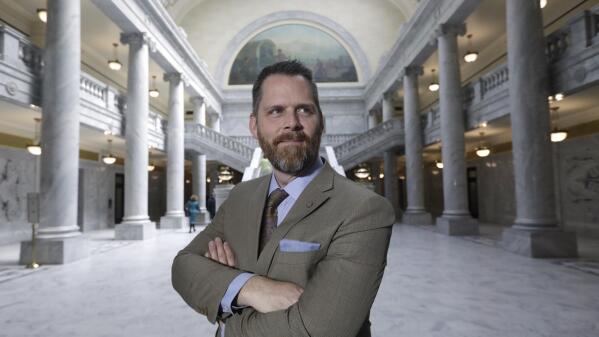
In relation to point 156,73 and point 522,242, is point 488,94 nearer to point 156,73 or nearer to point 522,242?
point 522,242

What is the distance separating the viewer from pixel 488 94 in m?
12.0

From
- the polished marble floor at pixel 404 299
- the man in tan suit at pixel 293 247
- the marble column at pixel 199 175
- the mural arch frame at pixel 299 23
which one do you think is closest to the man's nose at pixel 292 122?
the man in tan suit at pixel 293 247

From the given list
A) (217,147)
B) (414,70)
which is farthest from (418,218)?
(217,147)

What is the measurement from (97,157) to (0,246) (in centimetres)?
729

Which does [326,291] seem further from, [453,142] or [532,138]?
[453,142]

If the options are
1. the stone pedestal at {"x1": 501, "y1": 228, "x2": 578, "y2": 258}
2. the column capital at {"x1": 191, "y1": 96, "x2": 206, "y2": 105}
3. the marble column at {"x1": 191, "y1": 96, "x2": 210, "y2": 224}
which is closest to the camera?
the stone pedestal at {"x1": 501, "y1": 228, "x2": 578, "y2": 258}

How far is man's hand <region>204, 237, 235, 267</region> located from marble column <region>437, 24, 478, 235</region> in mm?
12004

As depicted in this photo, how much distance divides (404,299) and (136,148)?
10.6 meters

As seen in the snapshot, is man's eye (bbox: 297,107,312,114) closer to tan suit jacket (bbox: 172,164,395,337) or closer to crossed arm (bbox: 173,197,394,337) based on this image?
tan suit jacket (bbox: 172,164,395,337)

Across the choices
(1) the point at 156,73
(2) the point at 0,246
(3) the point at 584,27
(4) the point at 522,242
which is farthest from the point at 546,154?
(1) the point at 156,73

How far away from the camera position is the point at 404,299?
16.6ft

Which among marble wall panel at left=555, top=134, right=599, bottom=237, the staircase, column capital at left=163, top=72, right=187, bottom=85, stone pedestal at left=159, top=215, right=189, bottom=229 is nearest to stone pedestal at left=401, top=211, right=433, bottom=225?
the staircase

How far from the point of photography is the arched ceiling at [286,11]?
27391 mm

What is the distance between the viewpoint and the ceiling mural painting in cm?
2847
